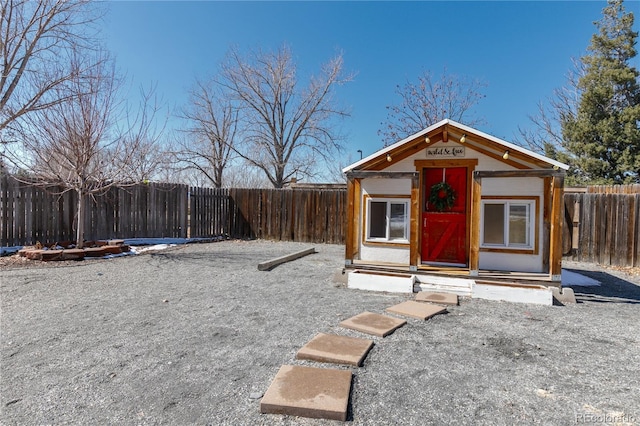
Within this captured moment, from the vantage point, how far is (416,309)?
4.71 m

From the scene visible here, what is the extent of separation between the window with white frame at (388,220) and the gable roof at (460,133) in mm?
824

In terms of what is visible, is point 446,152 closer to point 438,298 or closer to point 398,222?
point 398,222

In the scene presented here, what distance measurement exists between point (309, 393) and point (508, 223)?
17.3ft

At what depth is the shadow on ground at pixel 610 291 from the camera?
5559mm

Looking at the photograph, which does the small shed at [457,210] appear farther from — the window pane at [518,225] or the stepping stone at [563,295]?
the stepping stone at [563,295]

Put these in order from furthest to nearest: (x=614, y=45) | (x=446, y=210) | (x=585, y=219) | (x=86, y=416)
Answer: (x=614, y=45) → (x=585, y=219) → (x=446, y=210) → (x=86, y=416)

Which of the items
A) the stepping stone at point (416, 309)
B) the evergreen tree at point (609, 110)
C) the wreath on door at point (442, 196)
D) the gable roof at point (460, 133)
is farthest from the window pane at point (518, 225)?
the evergreen tree at point (609, 110)

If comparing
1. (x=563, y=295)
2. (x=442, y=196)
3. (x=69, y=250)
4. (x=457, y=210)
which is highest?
(x=442, y=196)

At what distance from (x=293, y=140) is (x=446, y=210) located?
1560 cm

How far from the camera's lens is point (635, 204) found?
27.3 ft

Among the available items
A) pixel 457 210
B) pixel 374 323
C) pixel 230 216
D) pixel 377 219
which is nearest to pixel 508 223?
pixel 457 210

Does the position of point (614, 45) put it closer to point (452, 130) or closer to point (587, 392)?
point (452, 130)

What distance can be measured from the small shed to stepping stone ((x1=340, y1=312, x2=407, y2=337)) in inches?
74.9

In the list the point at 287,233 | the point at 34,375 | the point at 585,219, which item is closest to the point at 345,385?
the point at 34,375
